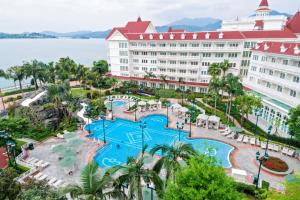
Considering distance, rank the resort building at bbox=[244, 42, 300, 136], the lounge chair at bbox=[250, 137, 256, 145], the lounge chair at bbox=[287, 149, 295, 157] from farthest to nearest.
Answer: the resort building at bbox=[244, 42, 300, 136] → the lounge chair at bbox=[250, 137, 256, 145] → the lounge chair at bbox=[287, 149, 295, 157]

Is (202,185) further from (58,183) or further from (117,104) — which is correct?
(117,104)

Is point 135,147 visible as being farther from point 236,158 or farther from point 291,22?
point 291,22

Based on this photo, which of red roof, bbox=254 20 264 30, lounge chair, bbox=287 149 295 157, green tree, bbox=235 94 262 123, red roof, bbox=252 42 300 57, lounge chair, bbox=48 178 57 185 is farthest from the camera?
red roof, bbox=254 20 264 30

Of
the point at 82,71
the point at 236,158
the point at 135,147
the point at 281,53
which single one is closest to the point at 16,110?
the point at 82,71

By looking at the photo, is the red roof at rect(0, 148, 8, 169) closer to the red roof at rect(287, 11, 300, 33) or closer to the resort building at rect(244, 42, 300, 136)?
the resort building at rect(244, 42, 300, 136)

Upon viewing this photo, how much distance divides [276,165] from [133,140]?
2147cm

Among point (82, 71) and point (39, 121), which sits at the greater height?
point (82, 71)

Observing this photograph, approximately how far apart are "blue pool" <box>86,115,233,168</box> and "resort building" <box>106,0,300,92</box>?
21405mm

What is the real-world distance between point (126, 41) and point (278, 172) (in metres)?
54.1

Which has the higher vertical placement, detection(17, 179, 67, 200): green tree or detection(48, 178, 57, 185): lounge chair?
detection(17, 179, 67, 200): green tree

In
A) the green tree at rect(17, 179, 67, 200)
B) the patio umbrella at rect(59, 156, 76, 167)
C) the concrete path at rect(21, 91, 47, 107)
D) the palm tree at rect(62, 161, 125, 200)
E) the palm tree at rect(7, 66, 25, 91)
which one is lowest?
→ the patio umbrella at rect(59, 156, 76, 167)

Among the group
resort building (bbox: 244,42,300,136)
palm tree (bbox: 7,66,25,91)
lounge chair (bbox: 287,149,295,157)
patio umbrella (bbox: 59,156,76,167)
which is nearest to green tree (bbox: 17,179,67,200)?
patio umbrella (bbox: 59,156,76,167)

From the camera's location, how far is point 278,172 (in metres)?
25.8

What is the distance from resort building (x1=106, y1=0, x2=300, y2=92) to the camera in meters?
52.2
